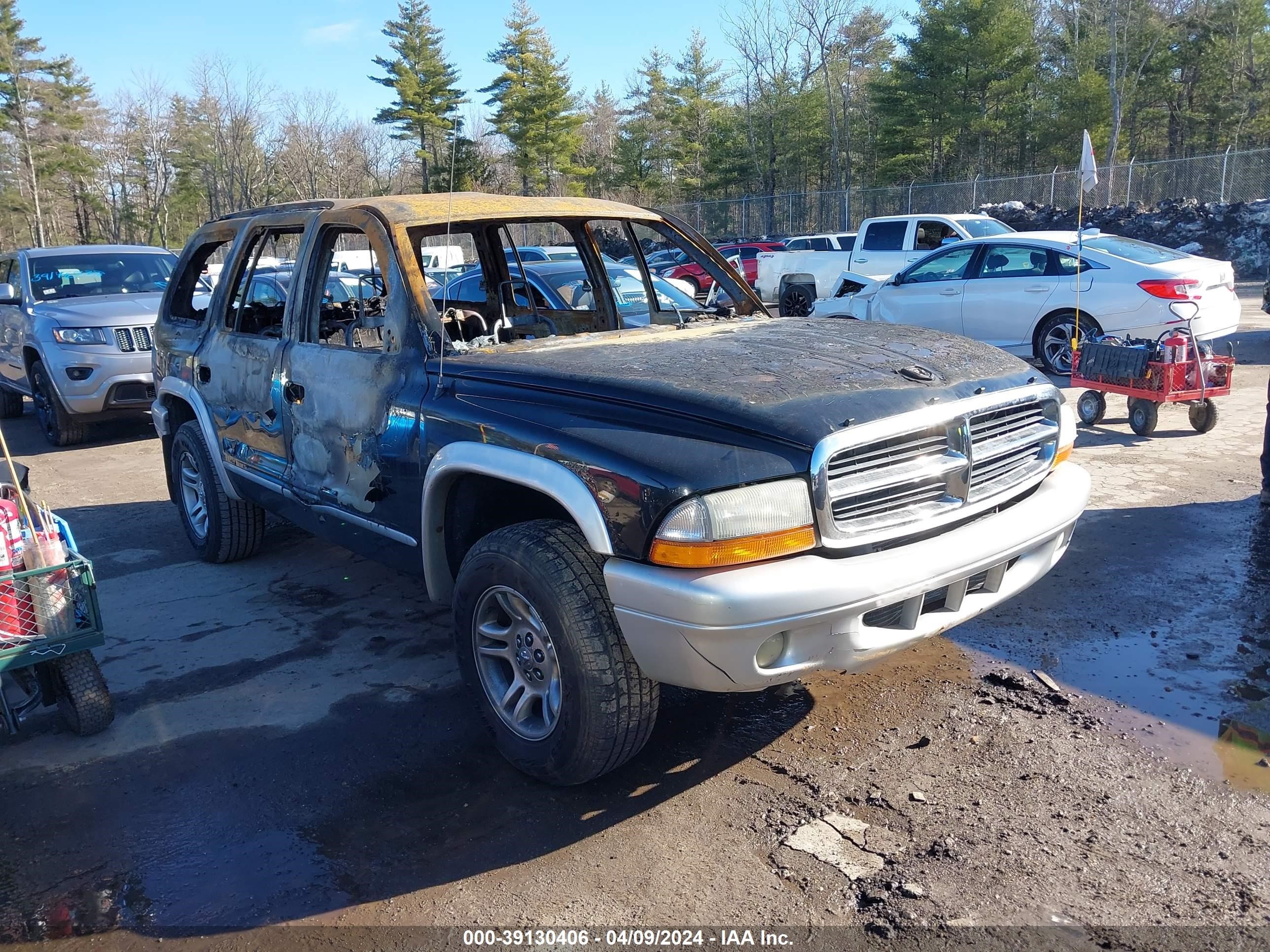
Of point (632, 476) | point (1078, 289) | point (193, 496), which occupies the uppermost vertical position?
point (1078, 289)

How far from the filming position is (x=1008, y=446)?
329 centimetres

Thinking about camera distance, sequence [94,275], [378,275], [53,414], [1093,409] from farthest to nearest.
→ [94,275] < [53,414] < [1093,409] < [378,275]

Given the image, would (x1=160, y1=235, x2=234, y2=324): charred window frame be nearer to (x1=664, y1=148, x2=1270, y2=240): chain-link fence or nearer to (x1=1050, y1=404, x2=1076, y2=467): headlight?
(x1=1050, y1=404, x2=1076, y2=467): headlight

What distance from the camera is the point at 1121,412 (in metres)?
8.88

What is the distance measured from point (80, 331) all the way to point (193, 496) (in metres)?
4.57

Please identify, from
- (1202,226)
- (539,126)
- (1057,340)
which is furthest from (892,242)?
(539,126)

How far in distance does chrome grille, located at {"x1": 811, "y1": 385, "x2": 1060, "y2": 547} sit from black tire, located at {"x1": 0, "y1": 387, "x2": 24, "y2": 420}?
12167 mm

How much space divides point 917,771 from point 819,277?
656 inches

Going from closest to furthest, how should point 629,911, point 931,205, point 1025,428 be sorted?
point 629,911 → point 1025,428 → point 931,205

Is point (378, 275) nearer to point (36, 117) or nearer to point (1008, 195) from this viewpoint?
point (1008, 195)

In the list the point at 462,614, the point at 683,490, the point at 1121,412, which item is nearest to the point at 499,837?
the point at 462,614

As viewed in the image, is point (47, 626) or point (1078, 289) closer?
point (47, 626)

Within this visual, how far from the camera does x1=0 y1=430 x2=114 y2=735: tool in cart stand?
346cm

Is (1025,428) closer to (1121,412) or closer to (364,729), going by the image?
(364,729)
